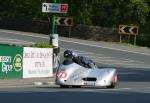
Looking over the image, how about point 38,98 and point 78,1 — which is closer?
point 38,98

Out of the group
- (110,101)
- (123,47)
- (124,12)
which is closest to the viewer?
(110,101)

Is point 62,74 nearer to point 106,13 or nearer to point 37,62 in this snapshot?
point 37,62

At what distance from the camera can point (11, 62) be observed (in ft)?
99.5

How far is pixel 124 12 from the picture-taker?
212 ft

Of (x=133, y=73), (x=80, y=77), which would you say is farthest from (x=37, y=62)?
(x=80, y=77)

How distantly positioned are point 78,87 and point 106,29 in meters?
34.1

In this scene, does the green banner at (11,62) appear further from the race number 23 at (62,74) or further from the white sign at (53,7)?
the race number 23 at (62,74)

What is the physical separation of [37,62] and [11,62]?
1.97 meters

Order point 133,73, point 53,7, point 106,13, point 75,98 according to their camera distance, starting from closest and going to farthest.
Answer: point 75,98, point 53,7, point 133,73, point 106,13

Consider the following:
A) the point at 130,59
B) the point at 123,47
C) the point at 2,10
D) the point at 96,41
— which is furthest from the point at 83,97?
the point at 2,10

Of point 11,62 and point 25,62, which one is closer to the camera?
point 11,62

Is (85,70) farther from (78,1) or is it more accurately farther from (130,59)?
(78,1)

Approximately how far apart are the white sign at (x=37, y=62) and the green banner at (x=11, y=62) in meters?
0.35

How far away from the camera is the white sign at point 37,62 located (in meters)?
31.3
